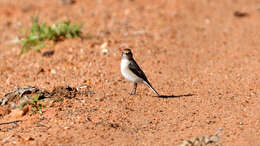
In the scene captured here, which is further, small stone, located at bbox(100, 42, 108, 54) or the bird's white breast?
small stone, located at bbox(100, 42, 108, 54)

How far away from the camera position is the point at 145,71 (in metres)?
9.16

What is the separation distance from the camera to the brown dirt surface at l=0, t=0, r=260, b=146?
609 centimetres

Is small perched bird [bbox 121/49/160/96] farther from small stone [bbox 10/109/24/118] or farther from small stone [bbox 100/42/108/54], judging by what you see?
small stone [bbox 100/42/108/54]

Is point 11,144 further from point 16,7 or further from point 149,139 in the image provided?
point 16,7

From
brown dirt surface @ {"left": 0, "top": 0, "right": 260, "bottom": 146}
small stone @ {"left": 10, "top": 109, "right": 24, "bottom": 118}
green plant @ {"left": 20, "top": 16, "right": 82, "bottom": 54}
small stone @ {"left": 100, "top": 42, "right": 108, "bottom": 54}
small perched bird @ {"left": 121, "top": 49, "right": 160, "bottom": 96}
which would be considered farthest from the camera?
green plant @ {"left": 20, "top": 16, "right": 82, "bottom": 54}

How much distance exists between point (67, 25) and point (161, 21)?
3071 millimetres

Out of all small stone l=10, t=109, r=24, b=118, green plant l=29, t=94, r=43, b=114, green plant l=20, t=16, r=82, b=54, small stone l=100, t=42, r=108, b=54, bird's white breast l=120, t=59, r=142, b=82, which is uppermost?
green plant l=20, t=16, r=82, b=54

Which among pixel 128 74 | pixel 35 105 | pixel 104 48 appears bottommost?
pixel 35 105

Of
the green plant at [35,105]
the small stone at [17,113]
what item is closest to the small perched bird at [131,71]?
the green plant at [35,105]

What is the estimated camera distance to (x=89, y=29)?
11859mm

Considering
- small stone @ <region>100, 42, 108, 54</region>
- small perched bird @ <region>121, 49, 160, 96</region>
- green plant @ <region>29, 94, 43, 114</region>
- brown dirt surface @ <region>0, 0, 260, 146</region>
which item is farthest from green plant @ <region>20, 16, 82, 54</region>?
green plant @ <region>29, 94, 43, 114</region>

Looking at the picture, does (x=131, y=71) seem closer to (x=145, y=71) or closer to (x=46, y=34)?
(x=145, y=71)

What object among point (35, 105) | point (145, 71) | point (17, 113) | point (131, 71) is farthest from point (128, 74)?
point (17, 113)

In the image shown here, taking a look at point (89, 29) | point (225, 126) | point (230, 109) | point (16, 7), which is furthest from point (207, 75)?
point (16, 7)
